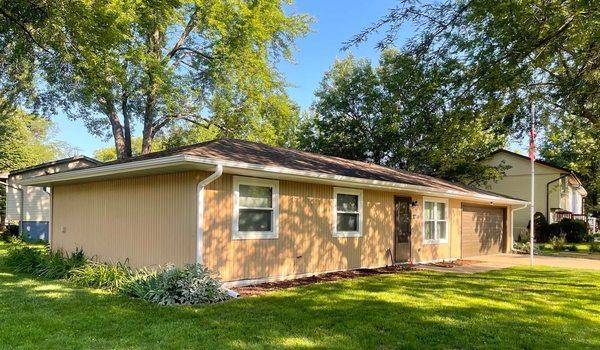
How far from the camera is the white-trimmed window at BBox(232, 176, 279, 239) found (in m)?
9.08

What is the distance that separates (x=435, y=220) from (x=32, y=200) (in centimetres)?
1819

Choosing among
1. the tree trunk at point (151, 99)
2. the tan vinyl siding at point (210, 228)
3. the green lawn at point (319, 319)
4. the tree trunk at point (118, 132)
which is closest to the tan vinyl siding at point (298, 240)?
the tan vinyl siding at point (210, 228)

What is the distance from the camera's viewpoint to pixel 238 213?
357 inches

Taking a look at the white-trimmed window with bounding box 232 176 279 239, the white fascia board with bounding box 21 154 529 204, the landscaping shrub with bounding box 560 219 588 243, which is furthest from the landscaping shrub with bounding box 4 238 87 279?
the landscaping shrub with bounding box 560 219 588 243

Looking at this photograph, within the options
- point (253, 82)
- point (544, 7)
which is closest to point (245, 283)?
point (544, 7)

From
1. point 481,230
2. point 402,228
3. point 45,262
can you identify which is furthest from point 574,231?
point 45,262

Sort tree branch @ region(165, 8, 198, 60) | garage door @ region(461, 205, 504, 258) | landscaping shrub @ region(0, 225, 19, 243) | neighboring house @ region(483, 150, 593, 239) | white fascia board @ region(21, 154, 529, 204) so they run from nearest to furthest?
white fascia board @ region(21, 154, 529, 204)
garage door @ region(461, 205, 504, 258)
landscaping shrub @ region(0, 225, 19, 243)
tree branch @ region(165, 8, 198, 60)
neighboring house @ region(483, 150, 593, 239)

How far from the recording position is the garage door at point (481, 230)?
16.7 metres

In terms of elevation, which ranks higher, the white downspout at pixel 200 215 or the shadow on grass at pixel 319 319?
the white downspout at pixel 200 215

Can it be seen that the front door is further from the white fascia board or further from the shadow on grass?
the shadow on grass

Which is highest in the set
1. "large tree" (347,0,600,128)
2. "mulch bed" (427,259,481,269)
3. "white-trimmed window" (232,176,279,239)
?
"large tree" (347,0,600,128)

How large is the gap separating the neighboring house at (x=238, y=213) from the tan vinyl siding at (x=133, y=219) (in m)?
0.02

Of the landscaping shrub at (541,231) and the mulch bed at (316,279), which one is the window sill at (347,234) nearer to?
the mulch bed at (316,279)

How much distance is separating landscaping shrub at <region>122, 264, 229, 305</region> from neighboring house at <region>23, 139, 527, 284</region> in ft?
1.79
